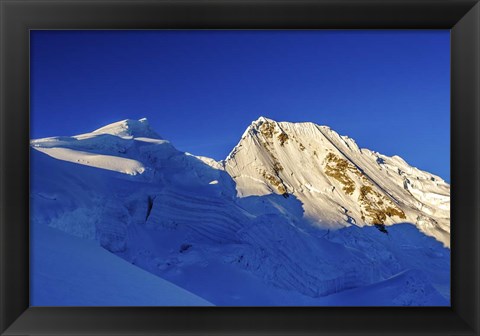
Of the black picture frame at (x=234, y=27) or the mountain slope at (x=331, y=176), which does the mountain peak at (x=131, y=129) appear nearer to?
the mountain slope at (x=331, y=176)

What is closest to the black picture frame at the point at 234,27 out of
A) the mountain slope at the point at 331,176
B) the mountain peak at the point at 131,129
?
the mountain peak at the point at 131,129

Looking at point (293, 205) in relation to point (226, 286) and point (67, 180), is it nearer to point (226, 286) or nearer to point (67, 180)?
point (226, 286)

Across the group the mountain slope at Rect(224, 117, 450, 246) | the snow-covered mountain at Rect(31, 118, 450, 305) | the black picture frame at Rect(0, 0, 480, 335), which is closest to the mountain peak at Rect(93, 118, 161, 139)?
the snow-covered mountain at Rect(31, 118, 450, 305)

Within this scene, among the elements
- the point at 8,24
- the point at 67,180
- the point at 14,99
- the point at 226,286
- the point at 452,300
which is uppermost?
the point at 8,24

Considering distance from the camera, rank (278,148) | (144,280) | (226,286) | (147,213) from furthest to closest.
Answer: (278,148) < (147,213) < (226,286) < (144,280)

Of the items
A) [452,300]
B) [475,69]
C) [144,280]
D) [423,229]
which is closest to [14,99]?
[144,280]
